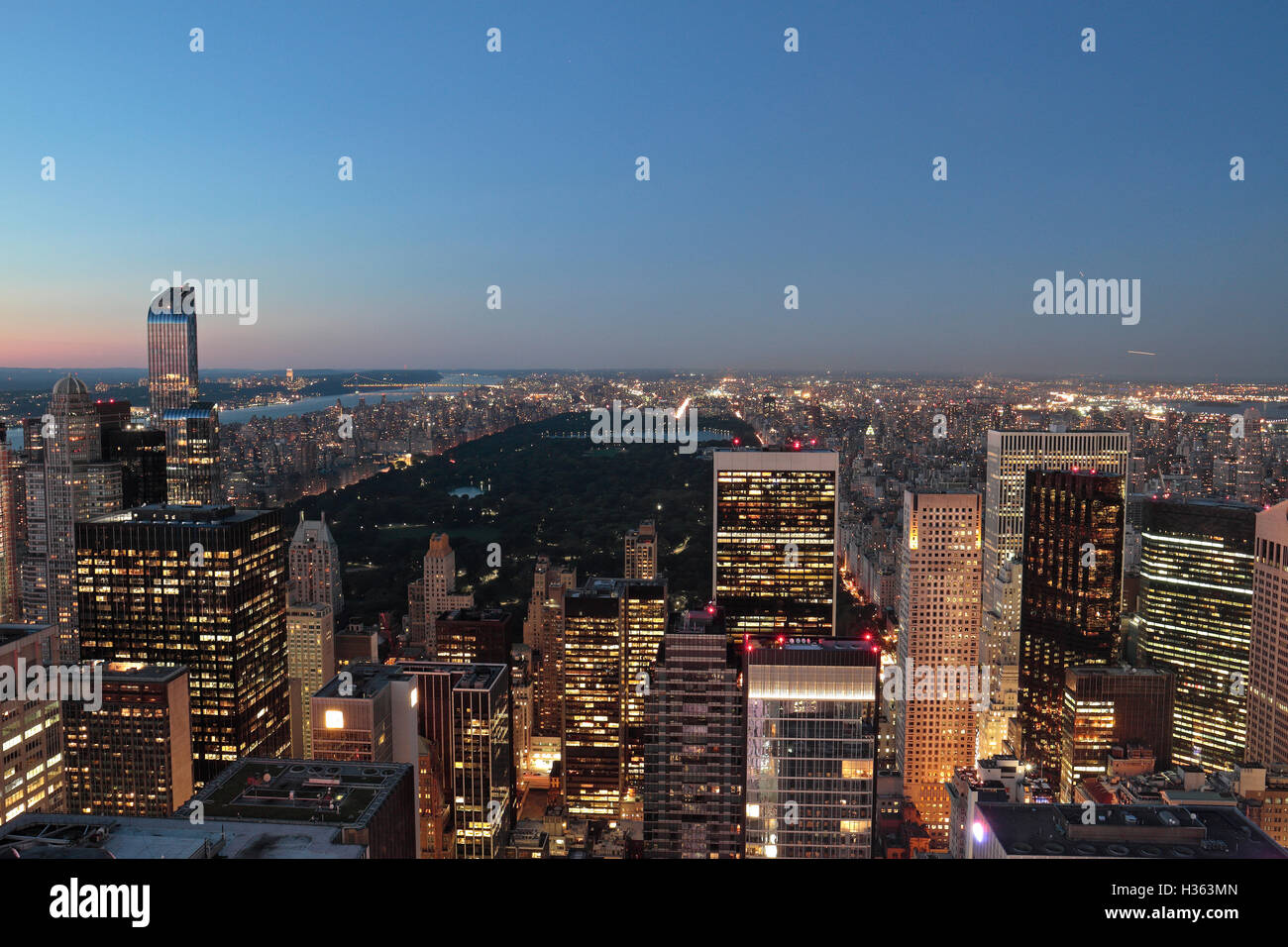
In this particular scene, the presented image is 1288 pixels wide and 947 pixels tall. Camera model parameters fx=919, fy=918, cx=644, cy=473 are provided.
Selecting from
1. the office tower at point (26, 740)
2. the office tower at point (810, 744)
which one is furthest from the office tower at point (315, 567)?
the office tower at point (810, 744)

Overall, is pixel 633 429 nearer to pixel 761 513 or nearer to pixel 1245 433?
pixel 761 513

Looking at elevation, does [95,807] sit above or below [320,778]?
below

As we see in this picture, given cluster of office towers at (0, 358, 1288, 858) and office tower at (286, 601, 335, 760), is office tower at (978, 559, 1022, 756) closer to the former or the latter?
cluster of office towers at (0, 358, 1288, 858)

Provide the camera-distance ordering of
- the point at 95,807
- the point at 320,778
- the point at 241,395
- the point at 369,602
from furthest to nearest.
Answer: the point at 241,395 < the point at 369,602 < the point at 95,807 < the point at 320,778

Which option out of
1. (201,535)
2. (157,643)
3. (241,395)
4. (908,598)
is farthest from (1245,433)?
(241,395)

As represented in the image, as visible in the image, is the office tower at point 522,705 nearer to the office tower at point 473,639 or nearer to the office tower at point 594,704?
the office tower at point 473,639
